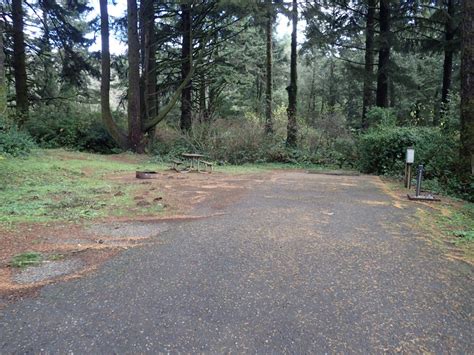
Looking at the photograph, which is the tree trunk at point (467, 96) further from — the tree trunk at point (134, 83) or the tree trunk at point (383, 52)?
the tree trunk at point (134, 83)

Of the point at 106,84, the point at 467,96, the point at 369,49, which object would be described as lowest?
the point at 467,96

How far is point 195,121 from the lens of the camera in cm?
1488

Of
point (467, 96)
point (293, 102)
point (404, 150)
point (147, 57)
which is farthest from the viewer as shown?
point (293, 102)

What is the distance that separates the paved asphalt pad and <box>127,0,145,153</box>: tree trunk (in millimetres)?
11345

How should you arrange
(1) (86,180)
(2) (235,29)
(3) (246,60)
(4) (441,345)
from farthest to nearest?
(3) (246,60) < (2) (235,29) < (1) (86,180) < (4) (441,345)

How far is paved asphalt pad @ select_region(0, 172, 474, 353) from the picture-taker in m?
2.38

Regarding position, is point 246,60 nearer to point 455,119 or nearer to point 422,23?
point 422,23

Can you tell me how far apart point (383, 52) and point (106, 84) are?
11.4 meters

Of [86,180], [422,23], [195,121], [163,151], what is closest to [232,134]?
[195,121]

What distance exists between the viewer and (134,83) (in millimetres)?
15070

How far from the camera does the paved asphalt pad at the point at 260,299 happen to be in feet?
7.82

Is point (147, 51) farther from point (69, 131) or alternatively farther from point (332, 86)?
point (332, 86)

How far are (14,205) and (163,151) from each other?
10190 mm

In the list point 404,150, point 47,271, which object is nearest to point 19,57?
point 404,150
